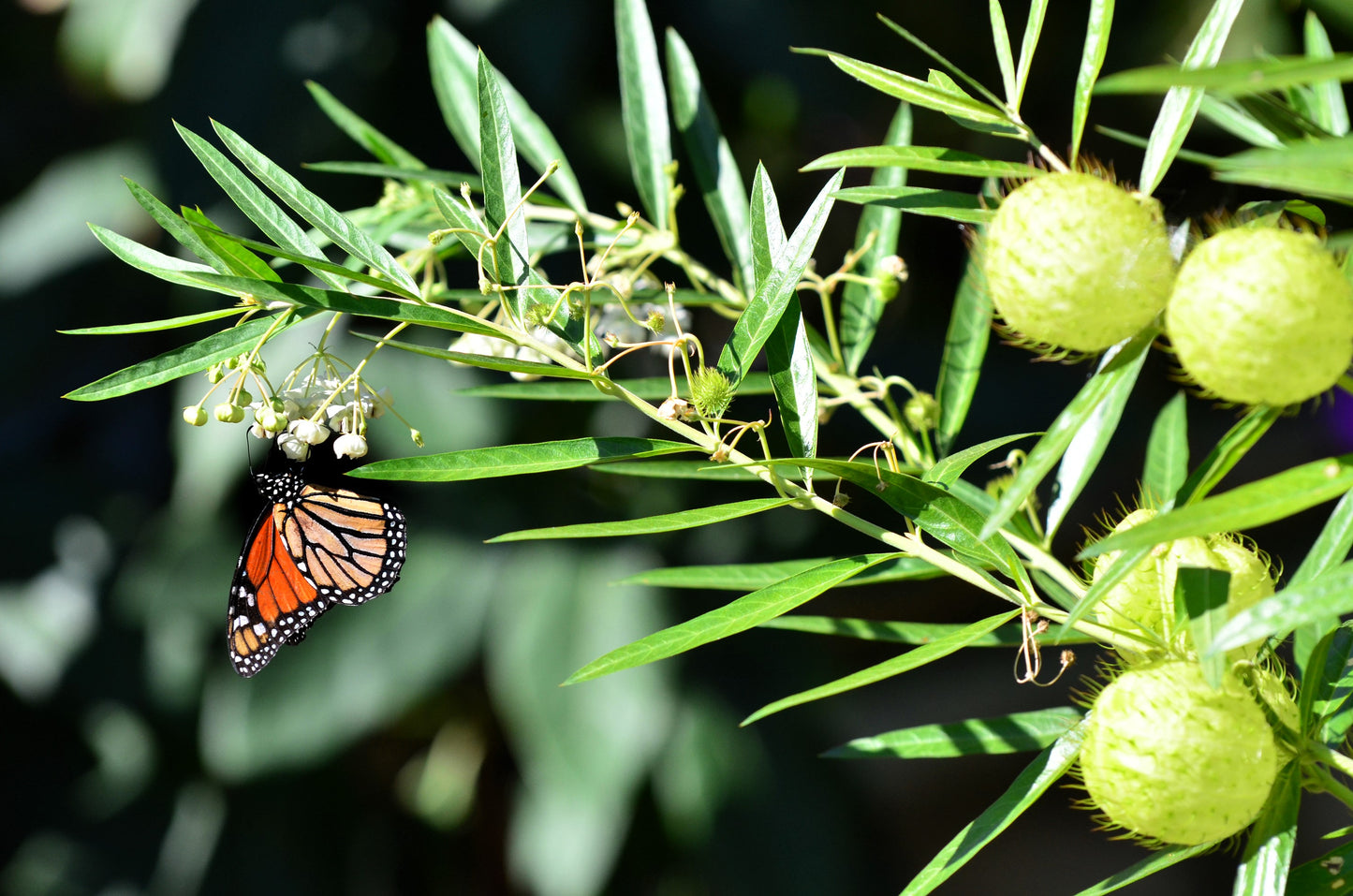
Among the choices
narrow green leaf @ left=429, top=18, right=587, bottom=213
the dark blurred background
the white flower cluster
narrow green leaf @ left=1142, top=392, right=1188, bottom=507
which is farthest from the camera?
the dark blurred background

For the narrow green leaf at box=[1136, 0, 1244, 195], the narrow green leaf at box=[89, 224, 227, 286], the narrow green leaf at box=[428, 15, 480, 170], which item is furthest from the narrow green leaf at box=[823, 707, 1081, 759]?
the narrow green leaf at box=[428, 15, 480, 170]

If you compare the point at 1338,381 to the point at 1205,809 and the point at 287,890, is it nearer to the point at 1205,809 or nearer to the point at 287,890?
the point at 1205,809

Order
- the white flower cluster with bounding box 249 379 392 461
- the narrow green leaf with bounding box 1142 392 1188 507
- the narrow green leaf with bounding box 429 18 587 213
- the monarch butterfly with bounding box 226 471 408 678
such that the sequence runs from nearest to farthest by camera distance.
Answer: the white flower cluster with bounding box 249 379 392 461 < the narrow green leaf with bounding box 1142 392 1188 507 < the narrow green leaf with bounding box 429 18 587 213 < the monarch butterfly with bounding box 226 471 408 678

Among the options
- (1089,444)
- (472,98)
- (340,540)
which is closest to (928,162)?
(1089,444)

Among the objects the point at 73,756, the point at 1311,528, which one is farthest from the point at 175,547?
the point at 1311,528

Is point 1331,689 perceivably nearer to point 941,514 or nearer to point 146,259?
point 941,514

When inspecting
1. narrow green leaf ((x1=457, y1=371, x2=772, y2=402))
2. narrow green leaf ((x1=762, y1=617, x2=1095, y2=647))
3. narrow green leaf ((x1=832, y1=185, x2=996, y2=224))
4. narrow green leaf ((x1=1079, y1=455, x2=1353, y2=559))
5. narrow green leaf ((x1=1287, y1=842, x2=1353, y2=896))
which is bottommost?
narrow green leaf ((x1=762, y1=617, x2=1095, y2=647))

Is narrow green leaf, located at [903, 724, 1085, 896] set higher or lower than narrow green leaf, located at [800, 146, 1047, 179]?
lower

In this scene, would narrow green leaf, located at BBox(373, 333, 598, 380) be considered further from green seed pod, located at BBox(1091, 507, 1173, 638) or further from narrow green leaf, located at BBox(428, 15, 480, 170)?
narrow green leaf, located at BBox(428, 15, 480, 170)
